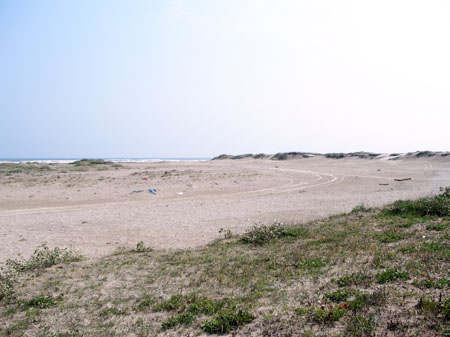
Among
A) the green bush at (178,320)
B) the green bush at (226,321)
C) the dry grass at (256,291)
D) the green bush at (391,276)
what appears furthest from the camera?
the green bush at (391,276)

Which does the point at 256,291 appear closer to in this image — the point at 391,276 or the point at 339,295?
the point at 339,295

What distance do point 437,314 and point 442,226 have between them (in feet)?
20.0

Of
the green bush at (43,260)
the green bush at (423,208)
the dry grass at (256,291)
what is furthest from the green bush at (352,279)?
the green bush at (43,260)

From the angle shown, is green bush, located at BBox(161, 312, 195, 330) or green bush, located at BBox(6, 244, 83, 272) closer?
green bush, located at BBox(161, 312, 195, 330)

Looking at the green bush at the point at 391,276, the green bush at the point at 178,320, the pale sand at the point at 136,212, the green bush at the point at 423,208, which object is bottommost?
the pale sand at the point at 136,212

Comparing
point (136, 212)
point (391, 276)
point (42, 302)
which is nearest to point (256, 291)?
point (391, 276)

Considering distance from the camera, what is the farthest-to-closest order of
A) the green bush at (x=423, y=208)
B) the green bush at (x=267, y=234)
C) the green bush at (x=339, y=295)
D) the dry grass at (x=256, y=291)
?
the green bush at (x=423, y=208)
the green bush at (x=267, y=234)
the green bush at (x=339, y=295)
the dry grass at (x=256, y=291)

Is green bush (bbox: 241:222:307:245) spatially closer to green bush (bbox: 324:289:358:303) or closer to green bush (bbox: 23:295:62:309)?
green bush (bbox: 324:289:358:303)

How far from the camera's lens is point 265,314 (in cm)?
513

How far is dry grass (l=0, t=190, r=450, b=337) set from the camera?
4707 millimetres

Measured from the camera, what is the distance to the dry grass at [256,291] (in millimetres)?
4707

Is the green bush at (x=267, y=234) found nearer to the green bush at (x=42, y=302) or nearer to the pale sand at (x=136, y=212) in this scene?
the pale sand at (x=136, y=212)

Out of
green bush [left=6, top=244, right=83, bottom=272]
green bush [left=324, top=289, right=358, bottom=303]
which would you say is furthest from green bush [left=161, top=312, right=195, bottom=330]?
green bush [left=6, top=244, right=83, bottom=272]

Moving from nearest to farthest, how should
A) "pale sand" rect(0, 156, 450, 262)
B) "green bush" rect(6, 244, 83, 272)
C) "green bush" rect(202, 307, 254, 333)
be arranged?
1. "green bush" rect(202, 307, 254, 333)
2. "green bush" rect(6, 244, 83, 272)
3. "pale sand" rect(0, 156, 450, 262)
